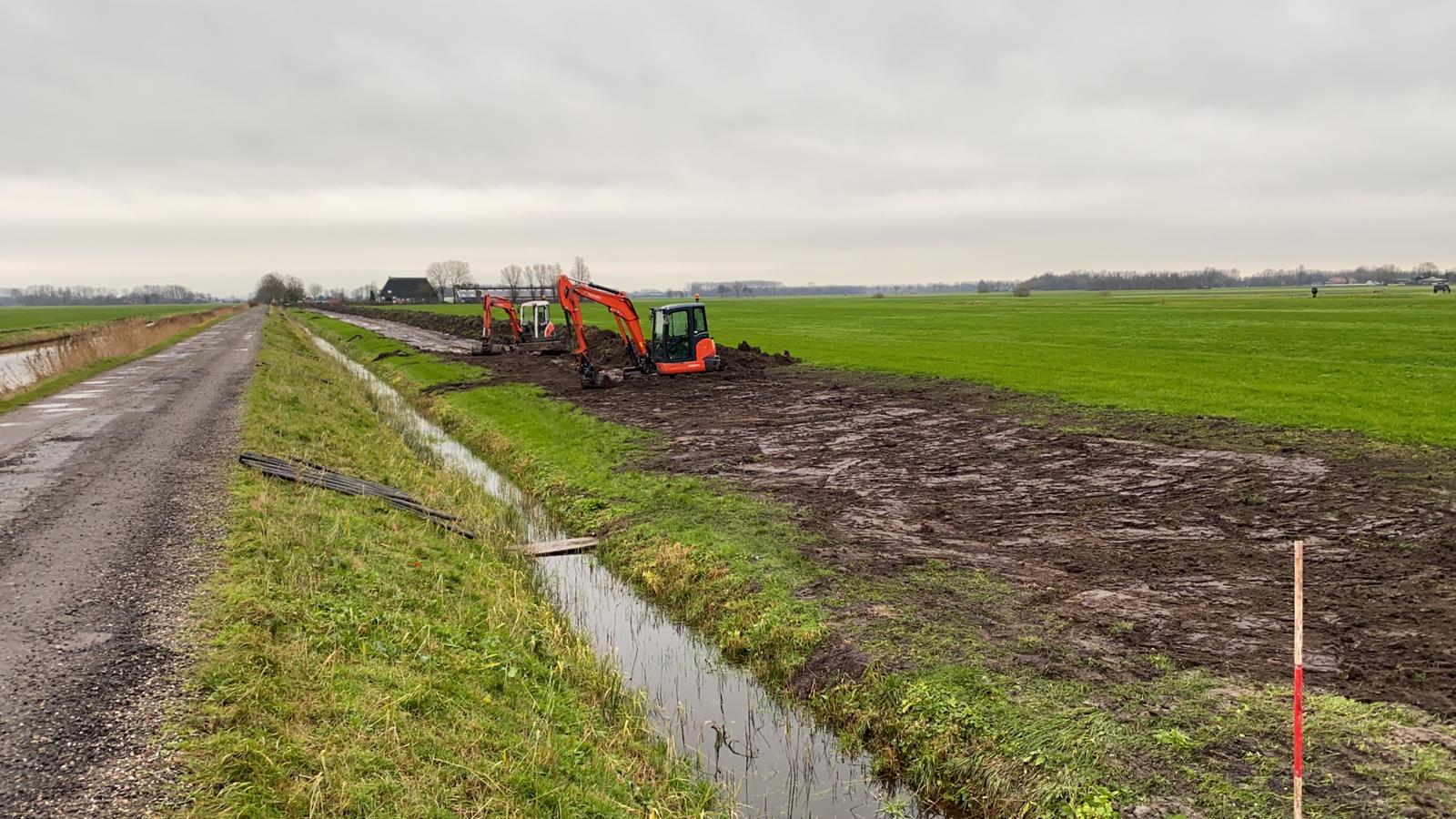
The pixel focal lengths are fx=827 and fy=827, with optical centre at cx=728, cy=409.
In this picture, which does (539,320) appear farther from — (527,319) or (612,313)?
(612,313)

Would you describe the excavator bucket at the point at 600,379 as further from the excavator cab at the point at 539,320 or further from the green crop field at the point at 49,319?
the green crop field at the point at 49,319

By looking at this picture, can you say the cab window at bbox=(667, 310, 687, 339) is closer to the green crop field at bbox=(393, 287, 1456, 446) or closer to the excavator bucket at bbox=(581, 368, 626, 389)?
the excavator bucket at bbox=(581, 368, 626, 389)

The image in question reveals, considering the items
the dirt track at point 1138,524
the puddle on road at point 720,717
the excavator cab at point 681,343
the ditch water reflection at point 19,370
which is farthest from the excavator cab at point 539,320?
the puddle on road at point 720,717

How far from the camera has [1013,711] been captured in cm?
729

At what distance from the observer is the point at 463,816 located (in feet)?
18.6

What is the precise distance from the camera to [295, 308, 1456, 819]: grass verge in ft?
20.0

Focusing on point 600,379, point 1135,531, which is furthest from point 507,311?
point 1135,531

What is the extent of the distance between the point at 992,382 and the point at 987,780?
22.1 metres

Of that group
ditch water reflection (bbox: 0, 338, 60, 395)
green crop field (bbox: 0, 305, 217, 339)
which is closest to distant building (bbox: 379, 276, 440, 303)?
green crop field (bbox: 0, 305, 217, 339)

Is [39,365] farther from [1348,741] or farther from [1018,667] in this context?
[1348,741]

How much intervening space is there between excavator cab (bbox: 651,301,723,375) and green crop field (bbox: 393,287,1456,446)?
7.44 metres

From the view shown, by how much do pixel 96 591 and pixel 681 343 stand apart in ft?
79.7

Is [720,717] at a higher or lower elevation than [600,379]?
lower

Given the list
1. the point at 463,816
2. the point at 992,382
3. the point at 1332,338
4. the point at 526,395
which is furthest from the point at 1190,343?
the point at 463,816
